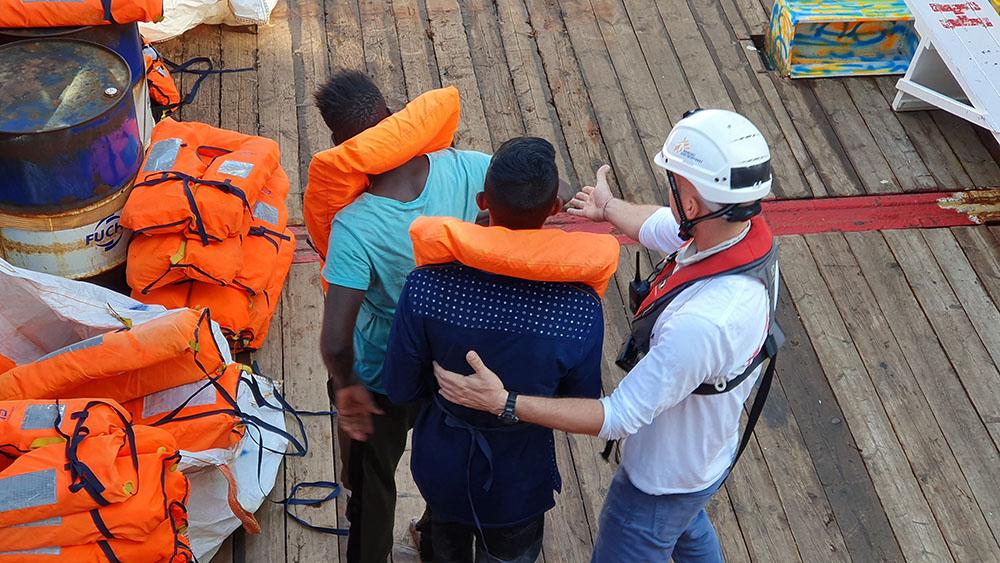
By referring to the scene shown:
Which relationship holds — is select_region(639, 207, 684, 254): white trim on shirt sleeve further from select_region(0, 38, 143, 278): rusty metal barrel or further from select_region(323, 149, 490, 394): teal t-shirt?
select_region(0, 38, 143, 278): rusty metal barrel

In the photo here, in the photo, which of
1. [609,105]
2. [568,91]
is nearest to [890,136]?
[609,105]

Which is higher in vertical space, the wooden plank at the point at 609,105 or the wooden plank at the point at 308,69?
the wooden plank at the point at 308,69

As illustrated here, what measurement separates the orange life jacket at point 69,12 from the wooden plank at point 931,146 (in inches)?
138

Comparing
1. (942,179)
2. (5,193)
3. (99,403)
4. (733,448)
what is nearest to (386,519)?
(99,403)

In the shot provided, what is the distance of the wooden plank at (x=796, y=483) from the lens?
332 cm

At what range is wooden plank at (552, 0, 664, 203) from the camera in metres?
4.55

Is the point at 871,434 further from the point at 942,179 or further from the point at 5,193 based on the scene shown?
the point at 5,193

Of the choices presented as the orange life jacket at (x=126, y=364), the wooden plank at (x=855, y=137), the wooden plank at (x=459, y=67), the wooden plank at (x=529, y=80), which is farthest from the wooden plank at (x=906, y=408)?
the orange life jacket at (x=126, y=364)

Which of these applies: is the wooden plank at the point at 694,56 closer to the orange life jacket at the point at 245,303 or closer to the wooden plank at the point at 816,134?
the wooden plank at the point at 816,134

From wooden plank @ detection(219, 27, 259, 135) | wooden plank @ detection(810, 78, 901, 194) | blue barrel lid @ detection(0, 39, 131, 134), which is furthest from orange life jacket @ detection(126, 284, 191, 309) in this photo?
wooden plank @ detection(810, 78, 901, 194)

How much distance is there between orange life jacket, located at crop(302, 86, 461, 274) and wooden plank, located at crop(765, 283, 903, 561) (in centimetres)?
185

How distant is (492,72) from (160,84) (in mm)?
1617

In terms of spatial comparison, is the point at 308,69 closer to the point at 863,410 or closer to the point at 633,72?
the point at 633,72

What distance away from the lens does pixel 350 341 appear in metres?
2.54
